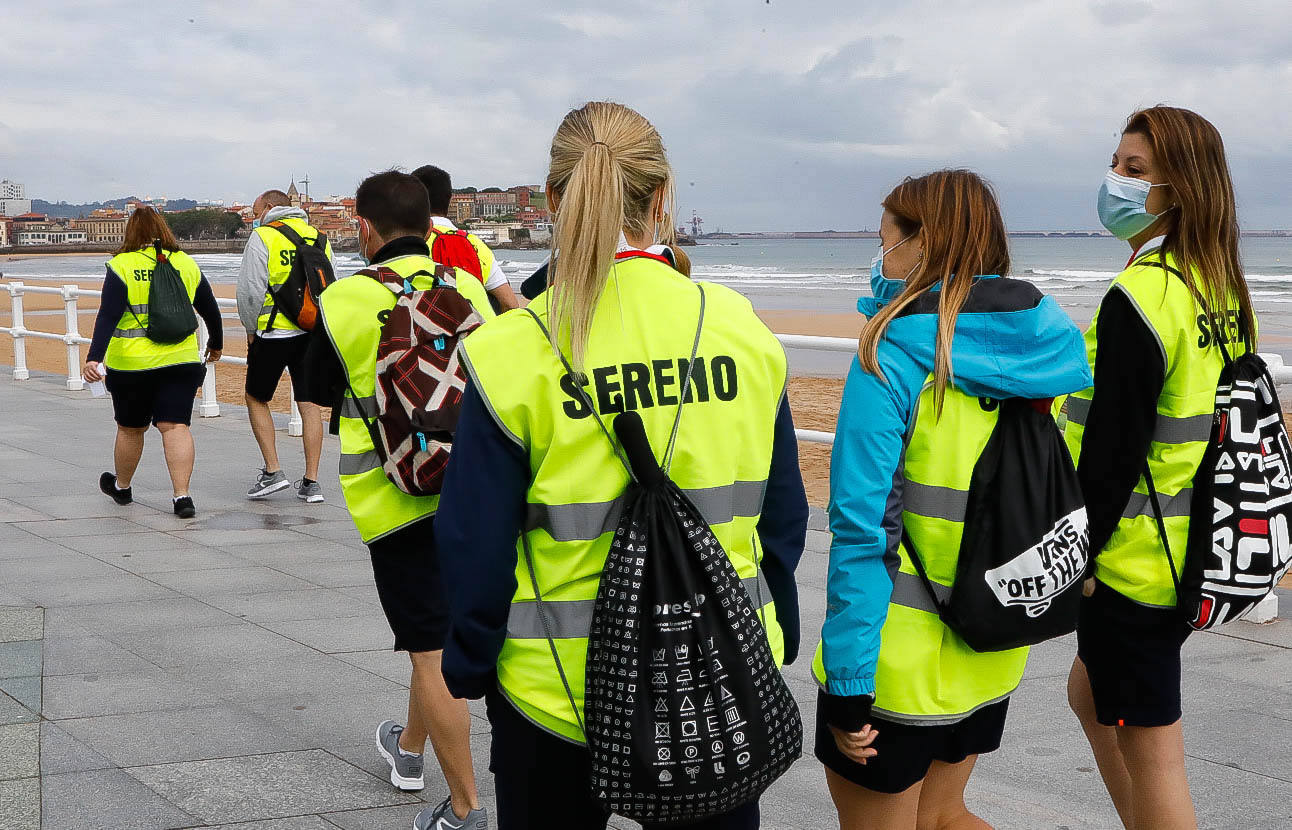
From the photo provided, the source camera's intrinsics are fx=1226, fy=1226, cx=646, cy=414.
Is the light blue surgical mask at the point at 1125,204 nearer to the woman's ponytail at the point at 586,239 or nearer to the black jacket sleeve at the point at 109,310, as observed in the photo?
the woman's ponytail at the point at 586,239

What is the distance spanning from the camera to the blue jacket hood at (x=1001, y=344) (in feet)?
6.96

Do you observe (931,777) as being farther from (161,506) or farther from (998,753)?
(161,506)

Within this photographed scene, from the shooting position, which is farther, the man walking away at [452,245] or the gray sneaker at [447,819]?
the man walking away at [452,245]

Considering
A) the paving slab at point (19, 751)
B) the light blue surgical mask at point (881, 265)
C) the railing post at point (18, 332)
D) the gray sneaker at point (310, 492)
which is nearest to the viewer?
the light blue surgical mask at point (881, 265)

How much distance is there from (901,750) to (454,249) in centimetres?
385

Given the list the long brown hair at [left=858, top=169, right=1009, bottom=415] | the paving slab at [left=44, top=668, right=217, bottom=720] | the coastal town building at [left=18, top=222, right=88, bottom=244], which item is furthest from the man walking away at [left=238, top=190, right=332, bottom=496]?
the coastal town building at [left=18, top=222, right=88, bottom=244]

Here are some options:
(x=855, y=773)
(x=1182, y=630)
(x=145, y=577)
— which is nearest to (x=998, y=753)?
(x=1182, y=630)

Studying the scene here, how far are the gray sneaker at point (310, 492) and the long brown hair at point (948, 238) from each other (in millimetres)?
5768

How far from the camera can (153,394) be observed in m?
7.08

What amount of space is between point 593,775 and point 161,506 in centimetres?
616

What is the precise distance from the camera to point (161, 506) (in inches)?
288

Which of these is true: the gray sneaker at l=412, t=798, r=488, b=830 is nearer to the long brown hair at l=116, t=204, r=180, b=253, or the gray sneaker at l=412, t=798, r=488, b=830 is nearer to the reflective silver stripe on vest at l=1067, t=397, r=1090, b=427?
the reflective silver stripe on vest at l=1067, t=397, r=1090, b=427

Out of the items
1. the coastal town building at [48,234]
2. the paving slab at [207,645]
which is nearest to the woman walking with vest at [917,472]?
the paving slab at [207,645]

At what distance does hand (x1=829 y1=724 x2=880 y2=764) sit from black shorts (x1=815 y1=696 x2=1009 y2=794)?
0.12 ft
